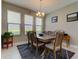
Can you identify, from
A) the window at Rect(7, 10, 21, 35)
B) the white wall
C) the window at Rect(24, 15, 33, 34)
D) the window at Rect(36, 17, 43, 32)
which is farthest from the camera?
the window at Rect(36, 17, 43, 32)

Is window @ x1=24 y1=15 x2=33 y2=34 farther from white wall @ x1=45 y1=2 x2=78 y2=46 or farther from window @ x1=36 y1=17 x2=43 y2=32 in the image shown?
white wall @ x1=45 y1=2 x2=78 y2=46

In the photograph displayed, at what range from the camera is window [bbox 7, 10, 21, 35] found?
4777mm

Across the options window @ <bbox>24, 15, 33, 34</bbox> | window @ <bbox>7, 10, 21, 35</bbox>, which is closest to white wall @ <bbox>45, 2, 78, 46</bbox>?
window @ <bbox>24, 15, 33, 34</bbox>

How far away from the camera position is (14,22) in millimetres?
5051

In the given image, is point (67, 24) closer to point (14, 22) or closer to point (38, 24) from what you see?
point (38, 24)

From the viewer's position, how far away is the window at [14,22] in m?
4.78

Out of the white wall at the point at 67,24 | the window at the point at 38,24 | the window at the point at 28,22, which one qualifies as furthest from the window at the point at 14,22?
the white wall at the point at 67,24

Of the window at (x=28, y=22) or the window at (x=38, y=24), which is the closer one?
the window at (x=28, y=22)

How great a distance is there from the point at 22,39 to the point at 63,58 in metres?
3.51

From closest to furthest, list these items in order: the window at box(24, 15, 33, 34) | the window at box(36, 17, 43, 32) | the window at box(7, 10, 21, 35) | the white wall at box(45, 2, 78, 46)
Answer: the white wall at box(45, 2, 78, 46)
the window at box(7, 10, 21, 35)
the window at box(24, 15, 33, 34)
the window at box(36, 17, 43, 32)

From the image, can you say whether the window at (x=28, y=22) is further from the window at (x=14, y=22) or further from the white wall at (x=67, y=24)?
the white wall at (x=67, y=24)

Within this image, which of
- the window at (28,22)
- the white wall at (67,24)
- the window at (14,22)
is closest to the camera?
the white wall at (67,24)

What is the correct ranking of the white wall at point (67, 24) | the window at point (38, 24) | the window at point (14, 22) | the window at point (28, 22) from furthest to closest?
the window at point (38, 24)
the window at point (28, 22)
the window at point (14, 22)
the white wall at point (67, 24)

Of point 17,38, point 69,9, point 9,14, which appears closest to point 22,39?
point 17,38
